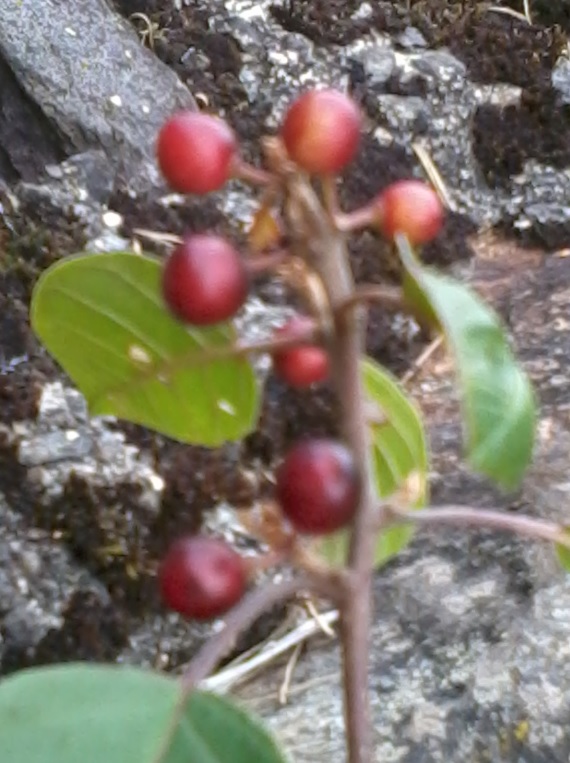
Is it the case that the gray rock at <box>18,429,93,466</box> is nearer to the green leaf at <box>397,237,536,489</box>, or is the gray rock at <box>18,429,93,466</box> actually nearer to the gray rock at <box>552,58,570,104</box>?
the green leaf at <box>397,237,536,489</box>

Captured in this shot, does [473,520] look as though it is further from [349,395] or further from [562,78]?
[562,78]

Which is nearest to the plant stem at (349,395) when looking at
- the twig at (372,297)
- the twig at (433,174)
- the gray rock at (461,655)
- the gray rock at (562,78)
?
the twig at (372,297)

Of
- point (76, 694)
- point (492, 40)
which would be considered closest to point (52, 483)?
point (76, 694)

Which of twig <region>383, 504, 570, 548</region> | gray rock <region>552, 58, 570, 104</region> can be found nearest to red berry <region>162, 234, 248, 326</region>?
twig <region>383, 504, 570, 548</region>

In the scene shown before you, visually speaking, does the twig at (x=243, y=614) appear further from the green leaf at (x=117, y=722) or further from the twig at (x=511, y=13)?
the twig at (x=511, y=13)

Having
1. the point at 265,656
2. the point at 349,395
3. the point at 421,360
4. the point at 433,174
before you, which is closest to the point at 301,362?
the point at 349,395

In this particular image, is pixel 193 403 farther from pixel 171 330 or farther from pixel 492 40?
pixel 492 40

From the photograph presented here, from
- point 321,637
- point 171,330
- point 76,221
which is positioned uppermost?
point 171,330
